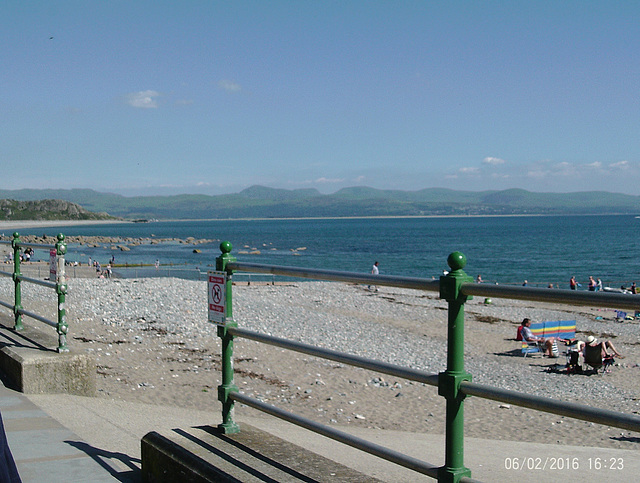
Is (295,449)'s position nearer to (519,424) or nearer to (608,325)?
(519,424)

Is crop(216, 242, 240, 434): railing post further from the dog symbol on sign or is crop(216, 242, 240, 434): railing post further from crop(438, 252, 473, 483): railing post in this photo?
crop(438, 252, 473, 483): railing post

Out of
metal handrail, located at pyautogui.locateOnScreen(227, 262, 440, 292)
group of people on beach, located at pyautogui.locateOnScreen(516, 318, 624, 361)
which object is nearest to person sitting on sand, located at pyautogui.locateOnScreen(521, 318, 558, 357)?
group of people on beach, located at pyautogui.locateOnScreen(516, 318, 624, 361)

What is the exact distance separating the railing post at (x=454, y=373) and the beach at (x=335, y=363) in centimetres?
579

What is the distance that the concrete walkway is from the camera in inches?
169

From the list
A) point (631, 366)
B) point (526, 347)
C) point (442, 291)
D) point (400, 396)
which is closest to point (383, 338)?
point (526, 347)

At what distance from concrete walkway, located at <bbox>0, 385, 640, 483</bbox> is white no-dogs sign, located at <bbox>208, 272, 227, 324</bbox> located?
930 millimetres

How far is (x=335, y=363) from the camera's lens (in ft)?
43.1

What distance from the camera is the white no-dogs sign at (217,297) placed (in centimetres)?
390

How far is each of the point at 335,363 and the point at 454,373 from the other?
10.9m

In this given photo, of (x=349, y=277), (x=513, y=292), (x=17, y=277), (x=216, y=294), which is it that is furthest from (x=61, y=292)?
(x=513, y=292)

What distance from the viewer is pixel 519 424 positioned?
31.1ft

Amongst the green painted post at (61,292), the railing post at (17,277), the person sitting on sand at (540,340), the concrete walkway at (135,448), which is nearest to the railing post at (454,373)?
the concrete walkway at (135,448)
